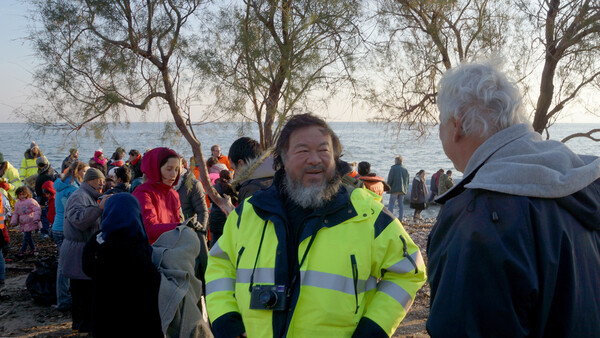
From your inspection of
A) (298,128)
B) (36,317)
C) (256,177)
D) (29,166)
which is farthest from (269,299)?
(29,166)

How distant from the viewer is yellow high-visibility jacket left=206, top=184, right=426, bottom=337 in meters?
1.93

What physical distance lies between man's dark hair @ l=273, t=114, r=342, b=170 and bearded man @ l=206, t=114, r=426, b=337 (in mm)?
340

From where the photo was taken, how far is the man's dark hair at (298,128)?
2480 millimetres

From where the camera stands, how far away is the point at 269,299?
1939 mm

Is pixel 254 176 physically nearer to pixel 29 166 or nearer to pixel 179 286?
pixel 179 286

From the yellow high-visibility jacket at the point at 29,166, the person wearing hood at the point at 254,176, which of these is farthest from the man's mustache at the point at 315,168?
the yellow high-visibility jacket at the point at 29,166

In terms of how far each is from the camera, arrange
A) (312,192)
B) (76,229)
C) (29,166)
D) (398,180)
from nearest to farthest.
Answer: (312,192) < (76,229) < (29,166) < (398,180)

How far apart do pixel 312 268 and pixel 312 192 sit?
43 cm

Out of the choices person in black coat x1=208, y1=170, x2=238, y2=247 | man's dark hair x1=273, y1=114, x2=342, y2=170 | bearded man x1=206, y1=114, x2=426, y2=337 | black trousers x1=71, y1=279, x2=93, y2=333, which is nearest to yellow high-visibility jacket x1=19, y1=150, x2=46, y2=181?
black trousers x1=71, y1=279, x2=93, y2=333

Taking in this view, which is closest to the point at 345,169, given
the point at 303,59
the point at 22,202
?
the point at 303,59

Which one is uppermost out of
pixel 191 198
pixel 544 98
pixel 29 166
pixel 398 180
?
pixel 544 98

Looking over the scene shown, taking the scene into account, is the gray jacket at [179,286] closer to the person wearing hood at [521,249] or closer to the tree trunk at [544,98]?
the person wearing hood at [521,249]

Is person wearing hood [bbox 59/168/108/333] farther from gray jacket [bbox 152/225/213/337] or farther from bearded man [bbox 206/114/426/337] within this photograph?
bearded man [bbox 206/114/426/337]

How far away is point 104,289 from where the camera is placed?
113 inches
